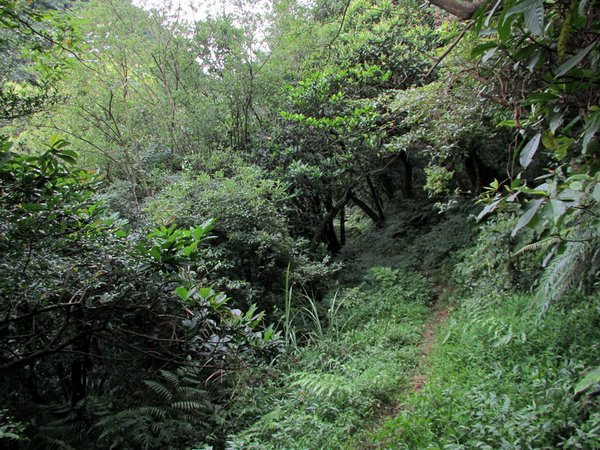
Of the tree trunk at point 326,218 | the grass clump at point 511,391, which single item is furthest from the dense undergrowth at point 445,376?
the tree trunk at point 326,218

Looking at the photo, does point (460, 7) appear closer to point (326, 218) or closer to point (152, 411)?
point (152, 411)

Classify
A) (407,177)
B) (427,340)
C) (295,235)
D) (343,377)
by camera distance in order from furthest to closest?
1. (407,177)
2. (295,235)
3. (427,340)
4. (343,377)

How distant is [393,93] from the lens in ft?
23.9

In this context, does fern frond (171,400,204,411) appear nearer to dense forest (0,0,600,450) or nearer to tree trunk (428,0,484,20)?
dense forest (0,0,600,450)

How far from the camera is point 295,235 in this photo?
30.2ft

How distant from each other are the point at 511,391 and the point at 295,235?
6640mm

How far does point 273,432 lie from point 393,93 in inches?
240

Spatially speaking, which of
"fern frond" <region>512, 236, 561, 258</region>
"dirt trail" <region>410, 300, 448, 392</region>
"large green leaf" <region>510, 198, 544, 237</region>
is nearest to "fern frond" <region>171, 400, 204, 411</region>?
"dirt trail" <region>410, 300, 448, 392</region>

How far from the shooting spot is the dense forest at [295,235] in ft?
7.91

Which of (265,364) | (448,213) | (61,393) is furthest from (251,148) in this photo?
(61,393)

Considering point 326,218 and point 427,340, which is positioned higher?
point 326,218

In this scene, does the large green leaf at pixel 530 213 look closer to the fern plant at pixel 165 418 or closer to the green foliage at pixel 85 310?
the green foliage at pixel 85 310

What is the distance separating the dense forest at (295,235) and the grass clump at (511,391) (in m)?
0.02

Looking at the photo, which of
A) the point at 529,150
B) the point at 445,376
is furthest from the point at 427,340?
the point at 529,150
